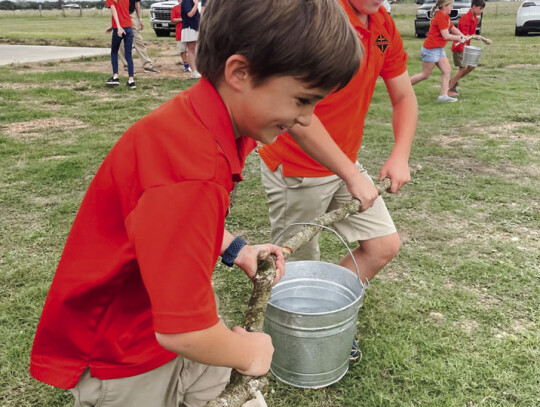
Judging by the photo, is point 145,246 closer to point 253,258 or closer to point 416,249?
point 253,258

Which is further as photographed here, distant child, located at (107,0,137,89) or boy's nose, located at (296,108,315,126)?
distant child, located at (107,0,137,89)

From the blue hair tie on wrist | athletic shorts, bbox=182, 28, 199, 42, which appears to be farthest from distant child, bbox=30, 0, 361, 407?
athletic shorts, bbox=182, 28, 199, 42

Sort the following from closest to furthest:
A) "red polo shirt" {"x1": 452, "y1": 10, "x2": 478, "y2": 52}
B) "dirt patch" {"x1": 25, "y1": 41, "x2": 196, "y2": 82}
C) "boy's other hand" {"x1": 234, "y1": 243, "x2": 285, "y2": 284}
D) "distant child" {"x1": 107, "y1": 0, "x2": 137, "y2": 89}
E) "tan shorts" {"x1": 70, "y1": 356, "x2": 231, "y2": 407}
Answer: "tan shorts" {"x1": 70, "y1": 356, "x2": 231, "y2": 407}
"boy's other hand" {"x1": 234, "y1": 243, "x2": 285, "y2": 284}
"distant child" {"x1": 107, "y1": 0, "x2": 137, "y2": 89}
"red polo shirt" {"x1": 452, "y1": 10, "x2": 478, "y2": 52}
"dirt patch" {"x1": 25, "y1": 41, "x2": 196, "y2": 82}

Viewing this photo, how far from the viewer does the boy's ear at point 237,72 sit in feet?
4.07

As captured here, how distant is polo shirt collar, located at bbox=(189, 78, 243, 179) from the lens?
4.03 feet

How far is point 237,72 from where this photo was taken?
1.28m

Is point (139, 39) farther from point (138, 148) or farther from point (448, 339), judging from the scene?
point (138, 148)

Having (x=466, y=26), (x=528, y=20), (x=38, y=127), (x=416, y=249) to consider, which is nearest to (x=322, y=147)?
(x=416, y=249)

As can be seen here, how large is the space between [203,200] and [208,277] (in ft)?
0.57

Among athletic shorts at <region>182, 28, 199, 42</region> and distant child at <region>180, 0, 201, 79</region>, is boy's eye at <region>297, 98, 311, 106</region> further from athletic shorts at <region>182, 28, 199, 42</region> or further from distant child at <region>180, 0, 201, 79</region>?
athletic shorts at <region>182, 28, 199, 42</region>

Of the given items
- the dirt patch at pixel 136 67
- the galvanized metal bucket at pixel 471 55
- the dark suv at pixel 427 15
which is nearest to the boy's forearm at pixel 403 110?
the galvanized metal bucket at pixel 471 55

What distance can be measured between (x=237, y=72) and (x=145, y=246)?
474 millimetres

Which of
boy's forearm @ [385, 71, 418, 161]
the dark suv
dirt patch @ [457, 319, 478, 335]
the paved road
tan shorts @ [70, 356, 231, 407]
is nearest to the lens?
tan shorts @ [70, 356, 231, 407]

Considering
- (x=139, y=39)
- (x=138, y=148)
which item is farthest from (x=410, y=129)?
(x=139, y=39)
